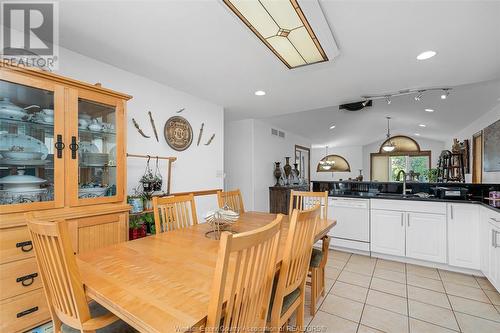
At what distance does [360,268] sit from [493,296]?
3.97 ft

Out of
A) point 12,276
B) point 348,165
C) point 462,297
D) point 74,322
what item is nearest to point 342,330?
point 462,297

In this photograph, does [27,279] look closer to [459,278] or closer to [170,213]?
[170,213]

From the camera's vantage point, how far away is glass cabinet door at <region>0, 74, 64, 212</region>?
159 cm

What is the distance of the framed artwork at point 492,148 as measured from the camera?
11.6ft

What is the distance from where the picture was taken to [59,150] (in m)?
1.74

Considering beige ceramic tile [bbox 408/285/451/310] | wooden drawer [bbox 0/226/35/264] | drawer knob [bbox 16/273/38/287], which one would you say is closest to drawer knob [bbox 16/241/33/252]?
wooden drawer [bbox 0/226/35/264]

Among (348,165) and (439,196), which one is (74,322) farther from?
(348,165)

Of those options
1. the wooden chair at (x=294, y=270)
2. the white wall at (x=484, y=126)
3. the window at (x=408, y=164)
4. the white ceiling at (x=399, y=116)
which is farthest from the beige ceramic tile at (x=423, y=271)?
the window at (x=408, y=164)

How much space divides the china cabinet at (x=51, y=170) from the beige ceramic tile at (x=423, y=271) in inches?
132

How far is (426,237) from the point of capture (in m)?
2.99

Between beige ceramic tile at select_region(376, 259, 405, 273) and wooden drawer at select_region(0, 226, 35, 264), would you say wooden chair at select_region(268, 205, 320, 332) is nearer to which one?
wooden drawer at select_region(0, 226, 35, 264)

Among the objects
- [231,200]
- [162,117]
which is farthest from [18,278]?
[162,117]

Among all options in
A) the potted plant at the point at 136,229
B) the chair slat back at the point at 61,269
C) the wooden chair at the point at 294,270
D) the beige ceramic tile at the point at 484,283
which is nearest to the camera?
the chair slat back at the point at 61,269

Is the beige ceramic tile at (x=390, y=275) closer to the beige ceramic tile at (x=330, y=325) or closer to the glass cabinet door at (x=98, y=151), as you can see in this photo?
the beige ceramic tile at (x=330, y=325)
